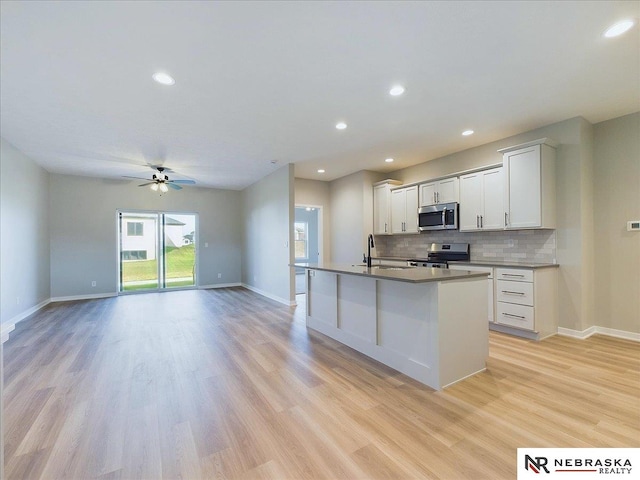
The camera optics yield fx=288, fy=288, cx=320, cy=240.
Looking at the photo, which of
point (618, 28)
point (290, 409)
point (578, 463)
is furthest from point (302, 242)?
point (578, 463)

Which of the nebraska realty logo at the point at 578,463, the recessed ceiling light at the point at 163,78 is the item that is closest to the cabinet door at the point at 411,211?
the nebraska realty logo at the point at 578,463

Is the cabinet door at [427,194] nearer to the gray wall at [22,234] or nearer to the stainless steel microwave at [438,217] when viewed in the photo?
the stainless steel microwave at [438,217]

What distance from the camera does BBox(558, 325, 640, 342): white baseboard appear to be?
11.5 feet

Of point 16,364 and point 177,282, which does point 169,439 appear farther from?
point 177,282

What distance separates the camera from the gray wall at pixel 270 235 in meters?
5.69

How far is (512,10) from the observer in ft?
6.35

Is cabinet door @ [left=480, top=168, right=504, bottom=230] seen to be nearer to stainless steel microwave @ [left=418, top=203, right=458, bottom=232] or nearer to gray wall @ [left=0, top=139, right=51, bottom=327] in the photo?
stainless steel microwave @ [left=418, top=203, right=458, bottom=232]

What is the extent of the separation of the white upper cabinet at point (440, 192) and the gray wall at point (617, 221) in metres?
1.73

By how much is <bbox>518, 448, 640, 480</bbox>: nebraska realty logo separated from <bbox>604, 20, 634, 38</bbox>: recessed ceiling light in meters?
2.83

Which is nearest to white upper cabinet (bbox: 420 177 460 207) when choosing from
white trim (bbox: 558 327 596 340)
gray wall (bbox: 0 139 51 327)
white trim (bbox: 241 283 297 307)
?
white trim (bbox: 558 327 596 340)

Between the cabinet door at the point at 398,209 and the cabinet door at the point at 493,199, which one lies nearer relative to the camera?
the cabinet door at the point at 493,199

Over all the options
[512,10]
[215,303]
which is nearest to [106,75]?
[512,10]

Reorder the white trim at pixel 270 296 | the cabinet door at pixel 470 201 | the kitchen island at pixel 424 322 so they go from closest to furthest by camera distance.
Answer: the kitchen island at pixel 424 322 < the cabinet door at pixel 470 201 < the white trim at pixel 270 296

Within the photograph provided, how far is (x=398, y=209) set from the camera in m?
5.86
